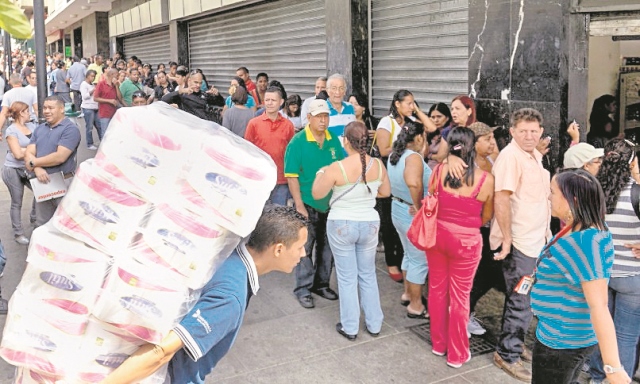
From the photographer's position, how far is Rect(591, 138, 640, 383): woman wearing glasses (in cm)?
384

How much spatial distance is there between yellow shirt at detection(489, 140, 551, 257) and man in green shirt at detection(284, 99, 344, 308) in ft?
5.12

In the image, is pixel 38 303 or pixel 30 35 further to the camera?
pixel 38 303

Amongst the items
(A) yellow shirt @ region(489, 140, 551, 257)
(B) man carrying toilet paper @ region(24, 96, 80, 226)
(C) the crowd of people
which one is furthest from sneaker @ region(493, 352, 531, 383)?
(B) man carrying toilet paper @ region(24, 96, 80, 226)

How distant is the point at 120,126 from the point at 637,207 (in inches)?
117

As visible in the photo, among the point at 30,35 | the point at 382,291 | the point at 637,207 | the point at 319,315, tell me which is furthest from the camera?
the point at 382,291

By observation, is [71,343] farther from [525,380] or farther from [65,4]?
[65,4]

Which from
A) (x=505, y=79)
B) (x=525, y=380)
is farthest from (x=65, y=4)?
(x=525, y=380)

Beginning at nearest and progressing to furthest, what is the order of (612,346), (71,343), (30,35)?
1. (30,35)
2. (71,343)
3. (612,346)

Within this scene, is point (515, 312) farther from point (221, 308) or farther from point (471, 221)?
point (221, 308)

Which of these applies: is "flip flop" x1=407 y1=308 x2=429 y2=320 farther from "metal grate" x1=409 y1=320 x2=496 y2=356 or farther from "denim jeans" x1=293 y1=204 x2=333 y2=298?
"denim jeans" x1=293 y1=204 x2=333 y2=298

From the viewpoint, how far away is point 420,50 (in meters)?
7.67

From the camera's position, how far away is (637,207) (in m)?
3.82

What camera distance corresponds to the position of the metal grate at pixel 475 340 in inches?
187

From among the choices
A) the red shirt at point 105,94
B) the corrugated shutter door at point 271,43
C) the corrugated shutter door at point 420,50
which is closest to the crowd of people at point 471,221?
the corrugated shutter door at point 420,50
